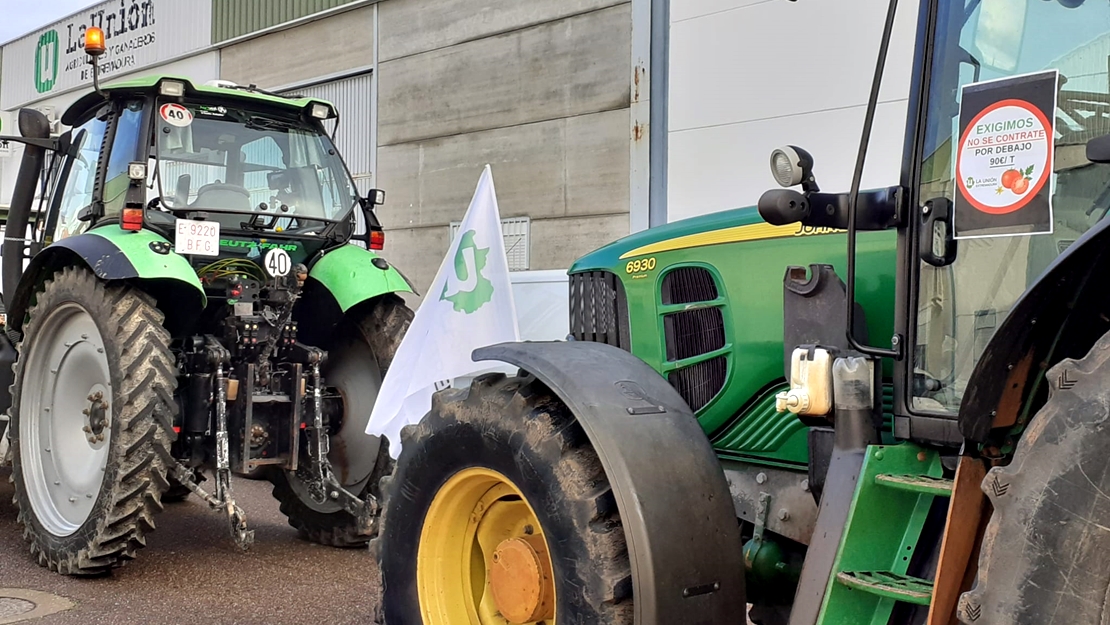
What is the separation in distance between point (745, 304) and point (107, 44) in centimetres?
1838

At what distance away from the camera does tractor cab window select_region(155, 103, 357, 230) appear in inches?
227

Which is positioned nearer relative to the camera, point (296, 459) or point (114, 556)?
point (114, 556)

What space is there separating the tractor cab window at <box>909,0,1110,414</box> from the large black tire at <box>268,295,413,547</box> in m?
3.91

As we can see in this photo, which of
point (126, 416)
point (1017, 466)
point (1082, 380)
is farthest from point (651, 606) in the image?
point (126, 416)

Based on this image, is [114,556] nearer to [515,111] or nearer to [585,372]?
[585,372]

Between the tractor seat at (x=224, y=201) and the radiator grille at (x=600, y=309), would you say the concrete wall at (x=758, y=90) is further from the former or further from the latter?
the radiator grille at (x=600, y=309)

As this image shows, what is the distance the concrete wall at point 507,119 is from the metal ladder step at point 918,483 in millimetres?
8799

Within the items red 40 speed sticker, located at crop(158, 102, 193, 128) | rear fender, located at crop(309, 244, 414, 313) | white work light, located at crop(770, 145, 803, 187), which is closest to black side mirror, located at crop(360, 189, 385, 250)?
rear fender, located at crop(309, 244, 414, 313)

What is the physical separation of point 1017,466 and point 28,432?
17.9 feet

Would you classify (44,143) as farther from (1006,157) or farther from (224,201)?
(1006,157)

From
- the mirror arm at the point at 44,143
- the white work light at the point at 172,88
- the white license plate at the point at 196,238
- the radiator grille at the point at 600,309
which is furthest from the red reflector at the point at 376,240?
the radiator grille at the point at 600,309

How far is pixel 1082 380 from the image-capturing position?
200 centimetres

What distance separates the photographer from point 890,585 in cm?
241

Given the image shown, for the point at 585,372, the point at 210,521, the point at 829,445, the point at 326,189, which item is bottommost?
the point at 210,521
